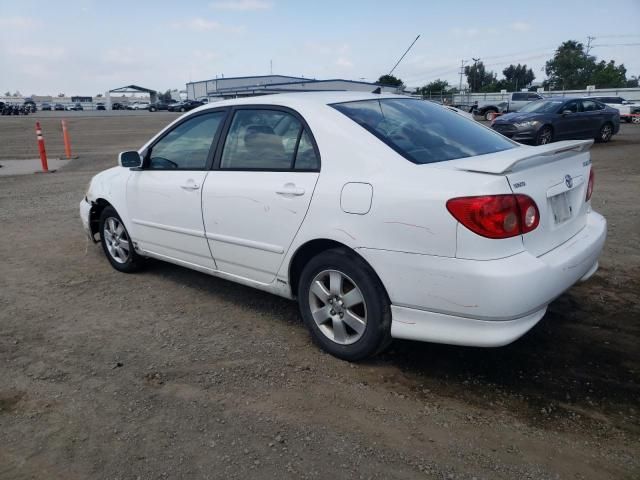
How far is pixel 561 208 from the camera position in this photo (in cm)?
300

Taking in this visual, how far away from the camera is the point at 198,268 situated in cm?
418

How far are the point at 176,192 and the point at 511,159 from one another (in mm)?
2516

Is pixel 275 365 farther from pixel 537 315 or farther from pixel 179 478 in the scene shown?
pixel 537 315

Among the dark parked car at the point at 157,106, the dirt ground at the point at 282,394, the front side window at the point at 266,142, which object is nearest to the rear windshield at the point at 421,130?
the front side window at the point at 266,142

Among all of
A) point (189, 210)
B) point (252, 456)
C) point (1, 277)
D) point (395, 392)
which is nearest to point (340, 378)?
point (395, 392)

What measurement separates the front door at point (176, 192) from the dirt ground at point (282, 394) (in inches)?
18.8

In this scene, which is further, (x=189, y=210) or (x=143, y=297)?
(x=143, y=297)

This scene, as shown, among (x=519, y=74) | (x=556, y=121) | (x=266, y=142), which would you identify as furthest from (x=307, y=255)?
(x=519, y=74)

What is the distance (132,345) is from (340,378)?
1.50m

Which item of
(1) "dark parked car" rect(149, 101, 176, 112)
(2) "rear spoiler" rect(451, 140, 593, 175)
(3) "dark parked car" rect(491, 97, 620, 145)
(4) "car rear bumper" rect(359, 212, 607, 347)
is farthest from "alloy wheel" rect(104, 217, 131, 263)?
(1) "dark parked car" rect(149, 101, 176, 112)

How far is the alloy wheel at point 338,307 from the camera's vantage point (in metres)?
3.10

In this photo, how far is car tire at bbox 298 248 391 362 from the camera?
117 inches

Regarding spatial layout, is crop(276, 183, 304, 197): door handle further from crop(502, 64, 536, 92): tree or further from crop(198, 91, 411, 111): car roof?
crop(502, 64, 536, 92): tree

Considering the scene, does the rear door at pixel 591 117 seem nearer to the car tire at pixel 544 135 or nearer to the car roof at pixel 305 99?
the car tire at pixel 544 135
